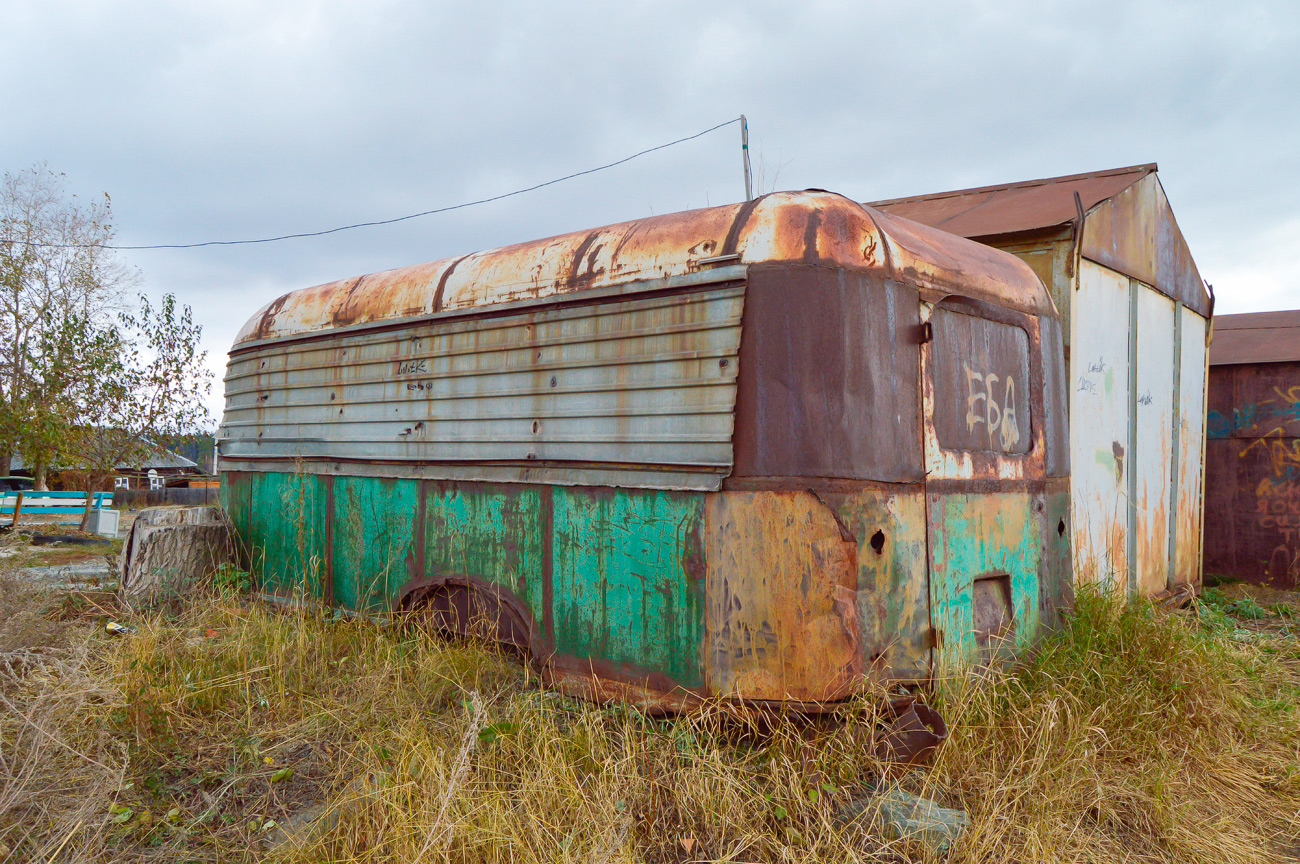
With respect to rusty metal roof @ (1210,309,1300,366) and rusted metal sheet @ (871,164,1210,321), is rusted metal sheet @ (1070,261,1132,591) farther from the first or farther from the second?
rusty metal roof @ (1210,309,1300,366)

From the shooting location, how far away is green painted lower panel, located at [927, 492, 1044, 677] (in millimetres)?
3607

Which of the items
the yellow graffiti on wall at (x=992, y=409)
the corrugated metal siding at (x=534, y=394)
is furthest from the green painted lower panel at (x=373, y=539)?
the yellow graffiti on wall at (x=992, y=409)

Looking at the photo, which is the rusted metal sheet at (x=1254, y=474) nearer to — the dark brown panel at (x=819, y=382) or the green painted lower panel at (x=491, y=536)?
the dark brown panel at (x=819, y=382)

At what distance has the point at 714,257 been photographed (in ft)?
11.8

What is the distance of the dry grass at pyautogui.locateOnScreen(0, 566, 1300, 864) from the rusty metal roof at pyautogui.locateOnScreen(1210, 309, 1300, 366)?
5.72m

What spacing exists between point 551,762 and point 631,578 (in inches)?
35.1

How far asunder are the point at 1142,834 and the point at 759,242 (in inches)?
99.2

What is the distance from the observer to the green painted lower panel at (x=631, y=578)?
11.7ft

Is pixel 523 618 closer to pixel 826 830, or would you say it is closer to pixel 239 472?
pixel 826 830

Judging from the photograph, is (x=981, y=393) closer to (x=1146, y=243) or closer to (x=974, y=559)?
(x=974, y=559)

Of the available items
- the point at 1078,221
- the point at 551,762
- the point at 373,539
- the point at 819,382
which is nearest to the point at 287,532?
the point at 373,539

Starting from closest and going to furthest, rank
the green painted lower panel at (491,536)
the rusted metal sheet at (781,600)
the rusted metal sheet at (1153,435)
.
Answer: the rusted metal sheet at (781,600)
the green painted lower panel at (491,536)
the rusted metal sheet at (1153,435)

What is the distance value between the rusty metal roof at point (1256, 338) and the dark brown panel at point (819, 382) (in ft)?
24.1

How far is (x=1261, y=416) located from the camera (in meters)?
8.88
